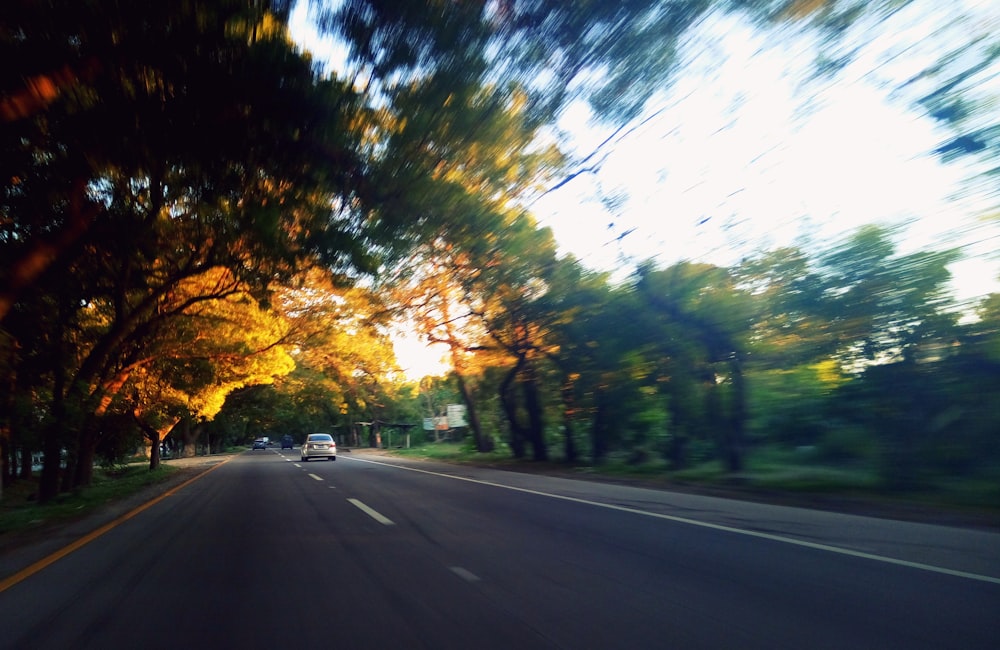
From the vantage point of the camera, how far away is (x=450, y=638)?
5.35m

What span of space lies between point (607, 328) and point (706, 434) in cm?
432

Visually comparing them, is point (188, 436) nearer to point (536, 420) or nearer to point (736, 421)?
point (536, 420)

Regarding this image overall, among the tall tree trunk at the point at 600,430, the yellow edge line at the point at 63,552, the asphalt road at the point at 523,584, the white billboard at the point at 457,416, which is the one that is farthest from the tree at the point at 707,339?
the white billboard at the point at 457,416

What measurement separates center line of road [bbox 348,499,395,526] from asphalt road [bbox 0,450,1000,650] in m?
0.14

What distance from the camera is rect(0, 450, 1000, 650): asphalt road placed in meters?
5.45

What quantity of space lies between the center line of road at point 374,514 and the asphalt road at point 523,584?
0.14 meters

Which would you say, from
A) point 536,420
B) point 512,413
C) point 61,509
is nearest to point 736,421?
point 536,420

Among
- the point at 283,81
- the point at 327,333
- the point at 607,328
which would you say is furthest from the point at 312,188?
the point at 327,333

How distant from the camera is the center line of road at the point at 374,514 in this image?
11.7 metres

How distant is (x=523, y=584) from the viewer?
703cm

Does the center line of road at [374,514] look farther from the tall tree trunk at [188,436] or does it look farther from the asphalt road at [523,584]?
the tall tree trunk at [188,436]

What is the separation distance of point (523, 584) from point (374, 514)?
20.7ft

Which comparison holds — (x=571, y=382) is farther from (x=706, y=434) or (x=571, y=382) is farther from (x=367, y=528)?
(x=367, y=528)

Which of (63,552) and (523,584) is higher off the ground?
(63,552)
